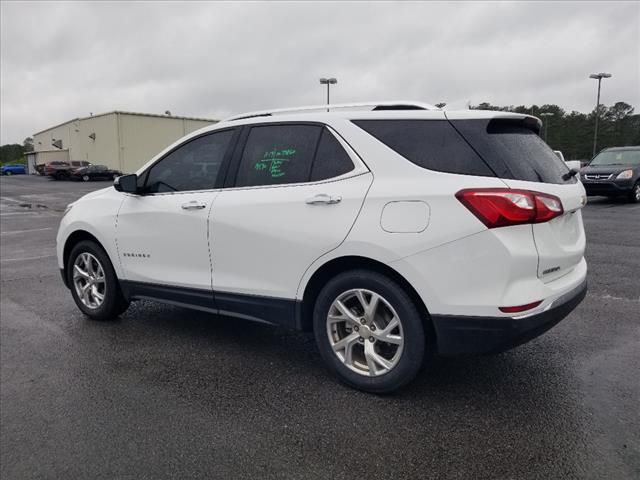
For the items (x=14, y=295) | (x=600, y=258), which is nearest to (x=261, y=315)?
(x=14, y=295)

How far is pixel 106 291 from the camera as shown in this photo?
4844 millimetres

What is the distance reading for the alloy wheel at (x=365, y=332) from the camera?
3182 millimetres

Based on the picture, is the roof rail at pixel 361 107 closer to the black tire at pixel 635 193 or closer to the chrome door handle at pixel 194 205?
the chrome door handle at pixel 194 205

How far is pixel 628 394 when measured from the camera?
3.22 metres

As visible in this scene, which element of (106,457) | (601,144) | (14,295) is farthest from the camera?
(601,144)

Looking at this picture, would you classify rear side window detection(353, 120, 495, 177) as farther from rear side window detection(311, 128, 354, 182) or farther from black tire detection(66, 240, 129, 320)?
black tire detection(66, 240, 129, 320)

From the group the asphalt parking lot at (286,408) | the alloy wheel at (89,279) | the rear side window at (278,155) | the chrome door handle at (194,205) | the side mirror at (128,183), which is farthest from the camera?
the alloy wheel at (89,279)

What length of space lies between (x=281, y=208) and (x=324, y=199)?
0.35 metres

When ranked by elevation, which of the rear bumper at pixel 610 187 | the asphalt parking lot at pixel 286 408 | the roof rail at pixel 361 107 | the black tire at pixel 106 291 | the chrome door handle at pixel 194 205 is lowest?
the asphalt parking lot at pixel 286 408

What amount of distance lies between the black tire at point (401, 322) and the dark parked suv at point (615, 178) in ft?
44.6

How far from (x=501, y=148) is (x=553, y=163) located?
0.57 meters

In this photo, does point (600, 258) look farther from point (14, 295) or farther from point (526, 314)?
point (14, 295)

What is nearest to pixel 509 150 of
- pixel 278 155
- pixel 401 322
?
pixel 401 322

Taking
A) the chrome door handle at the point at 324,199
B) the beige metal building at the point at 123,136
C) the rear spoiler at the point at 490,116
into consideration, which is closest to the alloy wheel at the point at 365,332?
the chrome door handle at the point at 324,199
